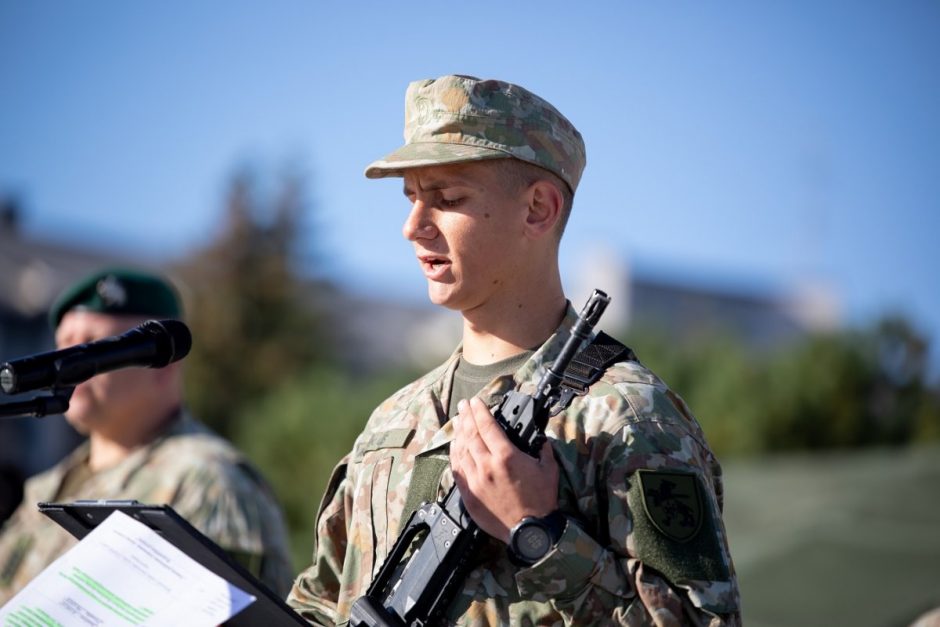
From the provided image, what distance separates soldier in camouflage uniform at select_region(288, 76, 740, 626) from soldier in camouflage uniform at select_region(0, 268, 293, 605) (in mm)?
1482

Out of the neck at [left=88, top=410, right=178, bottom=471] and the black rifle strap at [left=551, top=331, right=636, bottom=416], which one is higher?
the black rifle strap at [left=551, top=331, right=636, bottom=416]

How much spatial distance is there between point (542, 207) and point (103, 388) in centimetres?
267

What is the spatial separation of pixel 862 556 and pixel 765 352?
20.2 feet

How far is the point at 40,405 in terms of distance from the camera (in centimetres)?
267

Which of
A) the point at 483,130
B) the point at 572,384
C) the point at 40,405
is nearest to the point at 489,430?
the point at 572,384

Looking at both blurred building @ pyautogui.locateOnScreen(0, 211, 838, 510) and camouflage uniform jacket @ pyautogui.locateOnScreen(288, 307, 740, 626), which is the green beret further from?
blurred building @ pyautogui.locateOnScreen(0, 211, 838, 510)

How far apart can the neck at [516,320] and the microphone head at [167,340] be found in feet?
2.56

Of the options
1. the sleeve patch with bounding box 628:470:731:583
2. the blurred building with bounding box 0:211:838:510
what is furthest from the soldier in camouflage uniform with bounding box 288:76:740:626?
the blurred building with bounding box 0:211:838:510

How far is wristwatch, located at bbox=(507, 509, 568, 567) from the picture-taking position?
2.49 m

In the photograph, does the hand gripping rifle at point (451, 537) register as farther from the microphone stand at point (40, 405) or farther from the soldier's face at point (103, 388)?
the soldier's face at point (103, 388)

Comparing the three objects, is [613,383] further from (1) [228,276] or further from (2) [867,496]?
(1) [228,276]

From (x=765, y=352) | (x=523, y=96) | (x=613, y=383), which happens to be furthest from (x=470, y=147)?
(x=765, y=352)

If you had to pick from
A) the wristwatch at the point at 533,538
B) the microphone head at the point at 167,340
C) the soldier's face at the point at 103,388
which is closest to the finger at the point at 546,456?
the wristwatch at the point at 533,538

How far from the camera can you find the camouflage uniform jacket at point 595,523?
2486 millimetres
